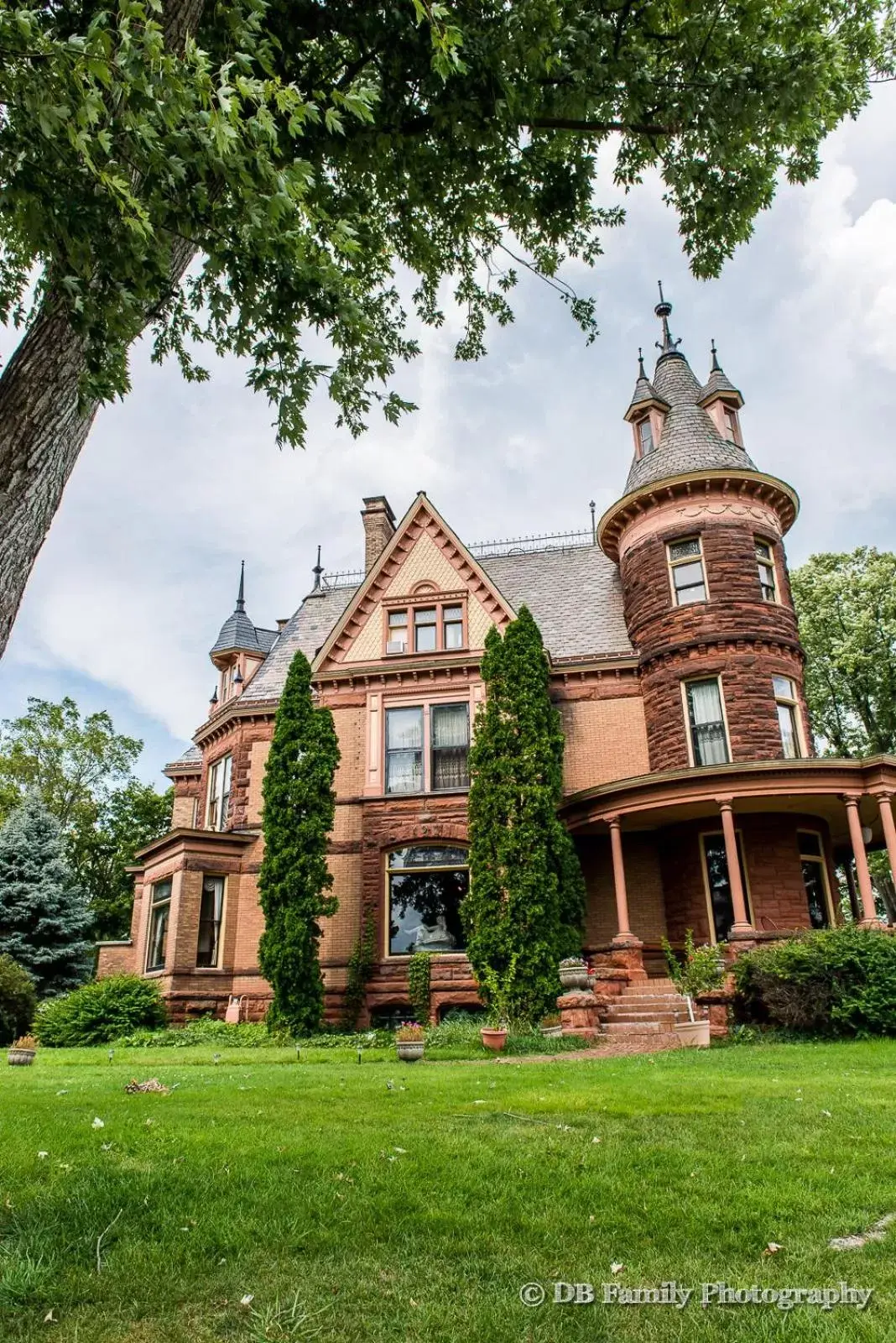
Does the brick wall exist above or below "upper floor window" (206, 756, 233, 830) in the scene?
above

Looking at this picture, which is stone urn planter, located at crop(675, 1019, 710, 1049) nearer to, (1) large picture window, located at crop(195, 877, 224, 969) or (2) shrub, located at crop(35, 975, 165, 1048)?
(2) shrub, located at crop(35, 975, 165, 1048)

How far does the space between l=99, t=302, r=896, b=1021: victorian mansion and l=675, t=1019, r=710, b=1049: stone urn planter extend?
128 inches

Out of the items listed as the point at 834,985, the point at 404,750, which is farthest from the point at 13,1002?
the point at 834,985

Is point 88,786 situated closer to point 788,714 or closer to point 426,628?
point 426,628

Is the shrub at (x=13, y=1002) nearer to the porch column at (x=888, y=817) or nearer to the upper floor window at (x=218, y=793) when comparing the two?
the upper floor window at (x=218, y=793)

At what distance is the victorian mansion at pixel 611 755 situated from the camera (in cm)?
1834

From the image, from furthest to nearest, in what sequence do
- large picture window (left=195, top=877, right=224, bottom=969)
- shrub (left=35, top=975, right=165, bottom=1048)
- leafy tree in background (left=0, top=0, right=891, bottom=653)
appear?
large picture window (left=195, top=877, right=224, bottom=969) < shrub (left=35, top=975, right=165, bottom=1048) < leafy tree in background (left=0, top=0, right=891, bottom=653)

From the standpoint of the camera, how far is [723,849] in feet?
62.3

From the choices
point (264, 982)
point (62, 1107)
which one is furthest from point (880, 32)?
point (264, 982)

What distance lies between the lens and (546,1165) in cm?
547

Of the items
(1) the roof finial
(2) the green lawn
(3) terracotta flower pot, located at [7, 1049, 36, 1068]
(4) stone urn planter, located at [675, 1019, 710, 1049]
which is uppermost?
(1) the roof finial

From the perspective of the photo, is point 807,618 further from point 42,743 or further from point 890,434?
point 42,743

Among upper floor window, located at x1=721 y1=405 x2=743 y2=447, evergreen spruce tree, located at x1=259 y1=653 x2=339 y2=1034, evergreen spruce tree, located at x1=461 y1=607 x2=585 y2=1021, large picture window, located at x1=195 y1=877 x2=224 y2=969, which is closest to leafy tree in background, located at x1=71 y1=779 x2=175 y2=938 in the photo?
large picture window, located at x1=195 y1=877 x2=224 y2=969

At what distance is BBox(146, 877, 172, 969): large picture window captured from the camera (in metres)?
21.4
